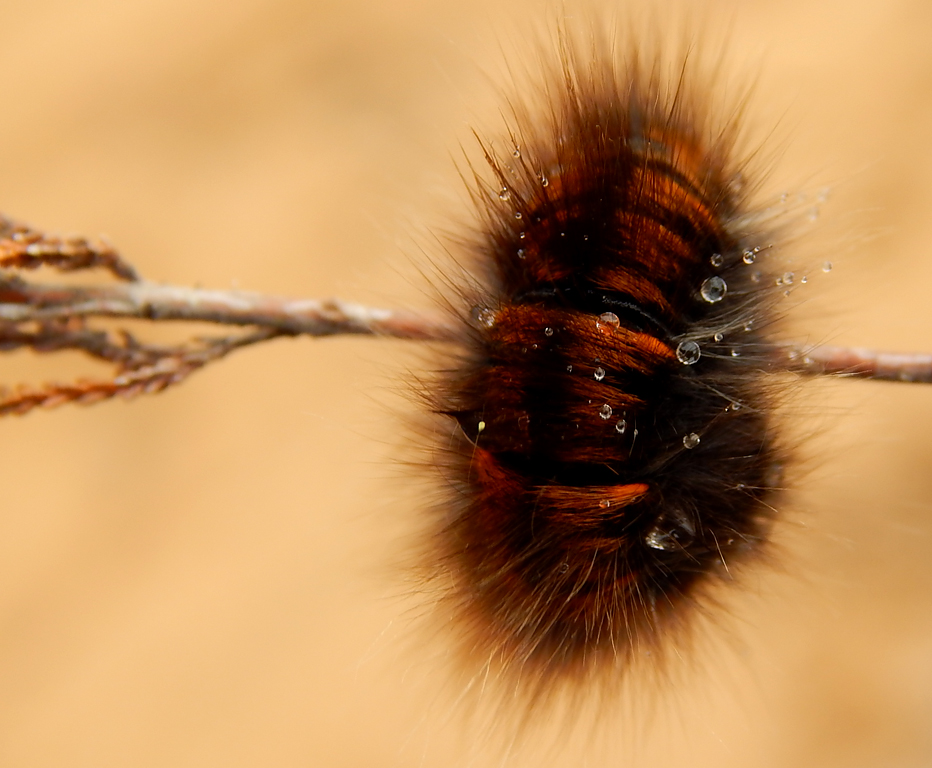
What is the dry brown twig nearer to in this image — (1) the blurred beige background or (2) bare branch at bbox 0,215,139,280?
(2) bare branch at bbox 0,215,139,280

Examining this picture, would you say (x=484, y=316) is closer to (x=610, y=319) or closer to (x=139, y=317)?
(x=610, y=319)

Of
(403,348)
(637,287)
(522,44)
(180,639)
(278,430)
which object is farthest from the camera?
(278,430)

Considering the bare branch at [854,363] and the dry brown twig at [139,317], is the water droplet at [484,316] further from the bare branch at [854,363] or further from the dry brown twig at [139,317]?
the bare branch at [854,363]

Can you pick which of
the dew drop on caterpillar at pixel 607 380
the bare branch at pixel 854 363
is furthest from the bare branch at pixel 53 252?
the bare branch at pixel 854 363

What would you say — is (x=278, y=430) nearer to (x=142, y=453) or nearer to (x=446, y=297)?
(x=142, y=453)

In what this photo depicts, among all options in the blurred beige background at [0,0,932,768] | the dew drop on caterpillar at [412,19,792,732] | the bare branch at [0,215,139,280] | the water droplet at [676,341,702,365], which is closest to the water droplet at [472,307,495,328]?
the dew drop on caterpillar at [412,19,792,732]

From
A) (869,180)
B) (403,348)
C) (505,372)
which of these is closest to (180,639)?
(403,348)

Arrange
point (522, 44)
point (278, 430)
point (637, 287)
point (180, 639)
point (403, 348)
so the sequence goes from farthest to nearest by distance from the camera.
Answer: point (278, 430)
point (180, 639)
point (522, 44)
point (403, 348)
point (637, 287)
